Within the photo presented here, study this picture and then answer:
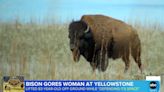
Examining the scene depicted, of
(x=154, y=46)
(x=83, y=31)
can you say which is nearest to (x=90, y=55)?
(x=83, y=31)

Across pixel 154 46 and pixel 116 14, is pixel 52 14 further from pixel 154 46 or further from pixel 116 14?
pixel 154 46

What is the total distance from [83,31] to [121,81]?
2.07ft

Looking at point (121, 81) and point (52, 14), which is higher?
point (52, 14)

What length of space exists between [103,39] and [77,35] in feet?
0.86

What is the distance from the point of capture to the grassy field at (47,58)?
6469mm

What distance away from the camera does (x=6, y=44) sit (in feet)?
21.2

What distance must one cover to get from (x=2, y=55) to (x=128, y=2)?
1.38m
